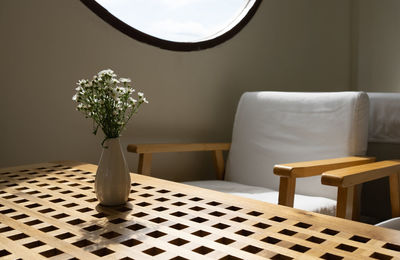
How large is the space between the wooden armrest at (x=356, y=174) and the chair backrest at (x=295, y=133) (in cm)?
26

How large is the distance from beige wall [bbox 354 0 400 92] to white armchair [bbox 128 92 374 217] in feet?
5.01

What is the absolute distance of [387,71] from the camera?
11.1 feet

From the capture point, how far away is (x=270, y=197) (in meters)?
1.85

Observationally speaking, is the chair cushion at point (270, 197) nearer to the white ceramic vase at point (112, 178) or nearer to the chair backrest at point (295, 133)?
the chair backrest at point (295, 133)

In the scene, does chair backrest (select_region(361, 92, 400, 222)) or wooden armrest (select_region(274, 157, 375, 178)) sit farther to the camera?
chair backrest (select_region(361, 92, 400, 222))

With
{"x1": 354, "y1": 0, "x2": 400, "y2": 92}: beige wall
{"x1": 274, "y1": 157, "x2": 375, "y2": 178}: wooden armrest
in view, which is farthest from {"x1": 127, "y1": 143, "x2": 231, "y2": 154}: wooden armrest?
{"x1": 354, "y1": 0, "x2": 400, "y2": 92}: beige wall

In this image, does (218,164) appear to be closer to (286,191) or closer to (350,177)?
(286,191)

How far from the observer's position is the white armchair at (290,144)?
75.6 inches

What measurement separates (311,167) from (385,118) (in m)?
0.89

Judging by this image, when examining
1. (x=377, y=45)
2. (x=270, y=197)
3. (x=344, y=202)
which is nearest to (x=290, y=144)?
(x=270, y=197)

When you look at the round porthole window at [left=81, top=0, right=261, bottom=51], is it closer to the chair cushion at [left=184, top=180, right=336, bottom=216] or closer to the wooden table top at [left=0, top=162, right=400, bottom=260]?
the chair cushion at [left=184, top=180, right=336, bottom=216]

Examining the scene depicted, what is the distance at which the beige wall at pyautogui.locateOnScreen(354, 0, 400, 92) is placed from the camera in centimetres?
332

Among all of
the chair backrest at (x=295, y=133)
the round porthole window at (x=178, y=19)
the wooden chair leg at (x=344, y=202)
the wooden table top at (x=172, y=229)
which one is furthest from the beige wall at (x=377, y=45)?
the wooden table top at (x=172, y=229)

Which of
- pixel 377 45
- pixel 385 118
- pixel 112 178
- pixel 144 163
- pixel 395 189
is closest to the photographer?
pixel 112 178
